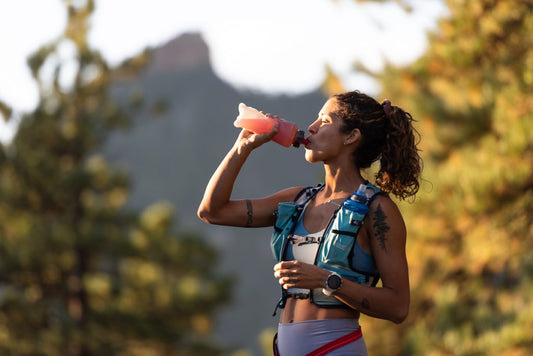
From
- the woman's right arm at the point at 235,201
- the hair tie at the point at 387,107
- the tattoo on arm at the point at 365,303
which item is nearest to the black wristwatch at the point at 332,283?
the tattoo on arm at the point at 365,303

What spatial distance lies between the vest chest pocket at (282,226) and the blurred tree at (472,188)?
643cm

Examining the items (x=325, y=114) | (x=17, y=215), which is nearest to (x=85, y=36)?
(x=17, y=215)

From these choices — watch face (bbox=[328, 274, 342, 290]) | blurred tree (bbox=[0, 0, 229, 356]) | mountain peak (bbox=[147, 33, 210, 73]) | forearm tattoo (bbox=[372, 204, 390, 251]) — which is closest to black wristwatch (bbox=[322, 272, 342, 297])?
watch face (bbox=[328, 274, 342, 290])

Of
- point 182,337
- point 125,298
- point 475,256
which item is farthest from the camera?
point 182,337

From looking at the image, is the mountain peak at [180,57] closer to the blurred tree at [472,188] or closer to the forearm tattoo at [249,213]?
the blurred tree at [472,188]

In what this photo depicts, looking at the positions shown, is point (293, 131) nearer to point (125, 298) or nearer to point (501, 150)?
point (501, 150)

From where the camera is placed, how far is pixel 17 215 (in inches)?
738

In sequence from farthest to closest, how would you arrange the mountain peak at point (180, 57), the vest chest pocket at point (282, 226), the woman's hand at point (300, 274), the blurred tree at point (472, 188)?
the mountain peak at point (180, 57) → the blurred tree at point (472, 188) → the vest chest pocket at point (282, 226) → the woman's hand at point (300, 274)

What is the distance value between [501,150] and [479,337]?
263 cm

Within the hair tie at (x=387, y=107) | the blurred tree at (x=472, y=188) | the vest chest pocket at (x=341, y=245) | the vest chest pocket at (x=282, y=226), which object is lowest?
the vest chest pocket at (x=341, y=245)

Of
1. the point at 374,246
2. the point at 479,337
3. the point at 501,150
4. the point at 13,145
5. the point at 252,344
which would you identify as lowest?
the point at 374,246

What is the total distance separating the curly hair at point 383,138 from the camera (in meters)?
2.83

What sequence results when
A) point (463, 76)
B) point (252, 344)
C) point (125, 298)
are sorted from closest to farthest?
point (463, 76) → point (125, 298) → point (252, 344)

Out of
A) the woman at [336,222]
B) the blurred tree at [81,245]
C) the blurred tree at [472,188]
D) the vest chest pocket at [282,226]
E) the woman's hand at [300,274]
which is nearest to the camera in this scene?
the woman's hand at [300,274]
